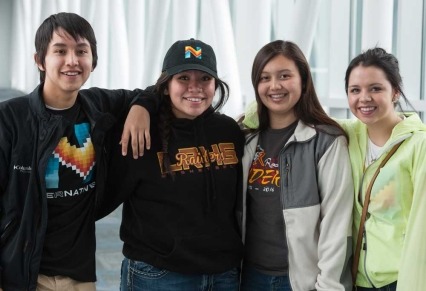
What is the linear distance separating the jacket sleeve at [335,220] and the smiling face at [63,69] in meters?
1.16

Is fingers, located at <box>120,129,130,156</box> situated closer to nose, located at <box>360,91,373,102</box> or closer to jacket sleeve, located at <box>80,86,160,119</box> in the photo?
jacket sleeve, located at <box>80,86,160,119</box>

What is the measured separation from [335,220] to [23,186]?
1.34m

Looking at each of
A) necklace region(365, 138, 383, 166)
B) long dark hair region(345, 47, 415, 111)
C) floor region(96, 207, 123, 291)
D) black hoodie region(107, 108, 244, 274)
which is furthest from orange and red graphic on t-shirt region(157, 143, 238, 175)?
floor region(96, 207, 123, 291)

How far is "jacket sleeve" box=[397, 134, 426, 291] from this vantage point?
91.3 inches

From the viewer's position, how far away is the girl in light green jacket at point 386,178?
2342 mm

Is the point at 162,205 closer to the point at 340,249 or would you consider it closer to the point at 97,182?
the point at 97,182

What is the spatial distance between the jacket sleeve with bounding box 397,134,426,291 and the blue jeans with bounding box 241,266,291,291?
520 mm

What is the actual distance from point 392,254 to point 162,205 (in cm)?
102

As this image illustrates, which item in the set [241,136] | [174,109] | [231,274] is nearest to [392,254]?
[231,274]

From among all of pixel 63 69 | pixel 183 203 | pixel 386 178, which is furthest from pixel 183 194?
pixel 386 178

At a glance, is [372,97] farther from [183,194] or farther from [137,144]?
[137,144]

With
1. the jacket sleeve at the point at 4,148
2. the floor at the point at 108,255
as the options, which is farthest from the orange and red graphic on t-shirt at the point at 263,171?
the floor at the point at 108,255

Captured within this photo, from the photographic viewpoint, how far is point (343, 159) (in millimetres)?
2592

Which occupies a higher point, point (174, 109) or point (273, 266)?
point (174, 109)
